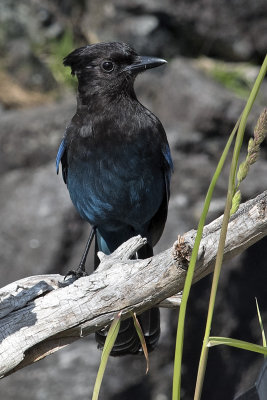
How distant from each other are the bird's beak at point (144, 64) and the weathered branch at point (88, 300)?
1.32 m

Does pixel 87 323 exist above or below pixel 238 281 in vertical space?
above

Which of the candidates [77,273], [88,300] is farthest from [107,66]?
[88,300]

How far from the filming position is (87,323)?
110 inches

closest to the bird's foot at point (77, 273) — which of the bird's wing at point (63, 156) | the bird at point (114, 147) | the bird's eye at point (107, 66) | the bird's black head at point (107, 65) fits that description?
the bird at point (114, 147)

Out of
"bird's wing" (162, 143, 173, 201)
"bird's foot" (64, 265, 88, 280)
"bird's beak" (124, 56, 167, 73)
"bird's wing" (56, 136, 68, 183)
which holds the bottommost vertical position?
"bird's foot" (64, 265, 88, 280)

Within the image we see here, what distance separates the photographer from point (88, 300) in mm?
2803

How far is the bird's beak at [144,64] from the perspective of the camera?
391cm

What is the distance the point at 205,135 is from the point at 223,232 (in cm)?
460

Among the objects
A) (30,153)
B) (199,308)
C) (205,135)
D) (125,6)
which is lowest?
(199,308)

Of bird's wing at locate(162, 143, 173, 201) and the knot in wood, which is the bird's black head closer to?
Result: bird's wing at locate(162, 143, 173, 201)

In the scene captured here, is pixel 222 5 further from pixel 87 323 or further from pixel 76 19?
pixel 87 323

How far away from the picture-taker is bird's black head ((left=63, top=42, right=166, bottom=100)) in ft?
12.9

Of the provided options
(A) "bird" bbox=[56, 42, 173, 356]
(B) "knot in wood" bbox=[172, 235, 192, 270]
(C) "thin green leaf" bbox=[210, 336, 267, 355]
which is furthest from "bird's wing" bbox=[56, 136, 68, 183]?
(C) "thin green leaf" bbox=[210, 336, 267, 355]


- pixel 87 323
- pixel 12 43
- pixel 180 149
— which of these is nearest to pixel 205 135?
pixel 180 149
